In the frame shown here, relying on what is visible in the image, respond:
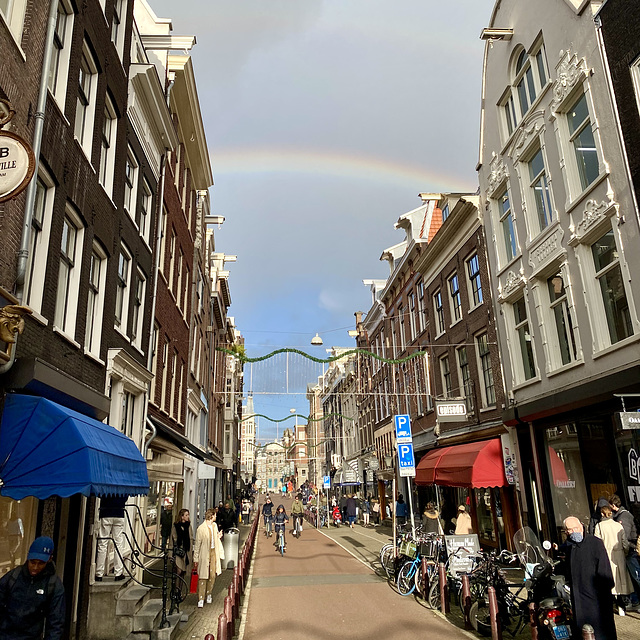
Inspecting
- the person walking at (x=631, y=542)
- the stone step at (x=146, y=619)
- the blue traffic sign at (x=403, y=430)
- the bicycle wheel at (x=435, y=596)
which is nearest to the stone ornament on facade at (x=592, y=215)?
the person walking at (x=631, y=542)

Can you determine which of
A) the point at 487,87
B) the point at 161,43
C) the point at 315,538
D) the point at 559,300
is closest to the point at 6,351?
the point at 559,300

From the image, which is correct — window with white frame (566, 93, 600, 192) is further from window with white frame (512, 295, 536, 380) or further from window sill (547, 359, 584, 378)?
window with white frame (512, 295, 536, 380)

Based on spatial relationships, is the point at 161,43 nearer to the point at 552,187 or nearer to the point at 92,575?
the point at 552,187

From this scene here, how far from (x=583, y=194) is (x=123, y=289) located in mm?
11287

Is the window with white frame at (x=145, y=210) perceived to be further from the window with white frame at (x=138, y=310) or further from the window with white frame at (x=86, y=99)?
the window with white frame at (x=86, y=99)

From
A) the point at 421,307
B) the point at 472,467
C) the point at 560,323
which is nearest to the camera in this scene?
the point at 560,323

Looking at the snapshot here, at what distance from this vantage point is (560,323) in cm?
1492

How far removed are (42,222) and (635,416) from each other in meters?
10.2

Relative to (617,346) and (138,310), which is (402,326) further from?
(617,346)

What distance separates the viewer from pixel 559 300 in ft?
48.0

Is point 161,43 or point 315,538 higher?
point 161,43

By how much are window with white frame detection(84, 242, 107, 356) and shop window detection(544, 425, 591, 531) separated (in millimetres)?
11594

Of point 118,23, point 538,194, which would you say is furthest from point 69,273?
point 538,194

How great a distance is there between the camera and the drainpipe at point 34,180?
7051 mm
